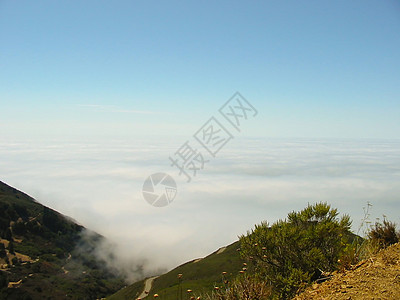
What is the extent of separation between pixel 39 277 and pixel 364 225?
6142 inches

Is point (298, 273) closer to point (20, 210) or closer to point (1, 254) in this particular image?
point (1, 254)

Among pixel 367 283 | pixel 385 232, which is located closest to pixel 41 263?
pixel 385 232

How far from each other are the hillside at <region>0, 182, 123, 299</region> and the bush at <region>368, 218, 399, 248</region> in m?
125

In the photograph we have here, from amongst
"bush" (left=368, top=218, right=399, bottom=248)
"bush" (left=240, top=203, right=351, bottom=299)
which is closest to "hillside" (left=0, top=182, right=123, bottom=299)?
"bush" (left=240, top=203, right=351, bottom=299)

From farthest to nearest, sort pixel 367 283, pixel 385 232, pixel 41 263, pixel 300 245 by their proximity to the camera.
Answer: pixel 41 263
pixel 300 245
pixel 385 232
pixel 367 283

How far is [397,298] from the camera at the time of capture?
5988mm

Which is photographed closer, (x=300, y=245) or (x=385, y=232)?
(x=385, y=232)

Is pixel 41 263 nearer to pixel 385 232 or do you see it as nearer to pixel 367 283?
pixel 385 232

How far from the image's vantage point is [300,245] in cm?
1218

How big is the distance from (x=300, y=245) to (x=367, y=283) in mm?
5532

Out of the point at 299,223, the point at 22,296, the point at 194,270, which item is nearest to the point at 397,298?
the point at 299,223

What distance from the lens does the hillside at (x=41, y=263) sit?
11612 cm

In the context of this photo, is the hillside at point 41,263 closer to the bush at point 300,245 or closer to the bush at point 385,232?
the bush at point 300,245

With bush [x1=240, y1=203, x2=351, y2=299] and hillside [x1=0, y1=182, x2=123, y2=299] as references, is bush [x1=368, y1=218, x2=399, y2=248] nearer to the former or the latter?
bush [x1=240, y1=203, x2=351, y2=299]
